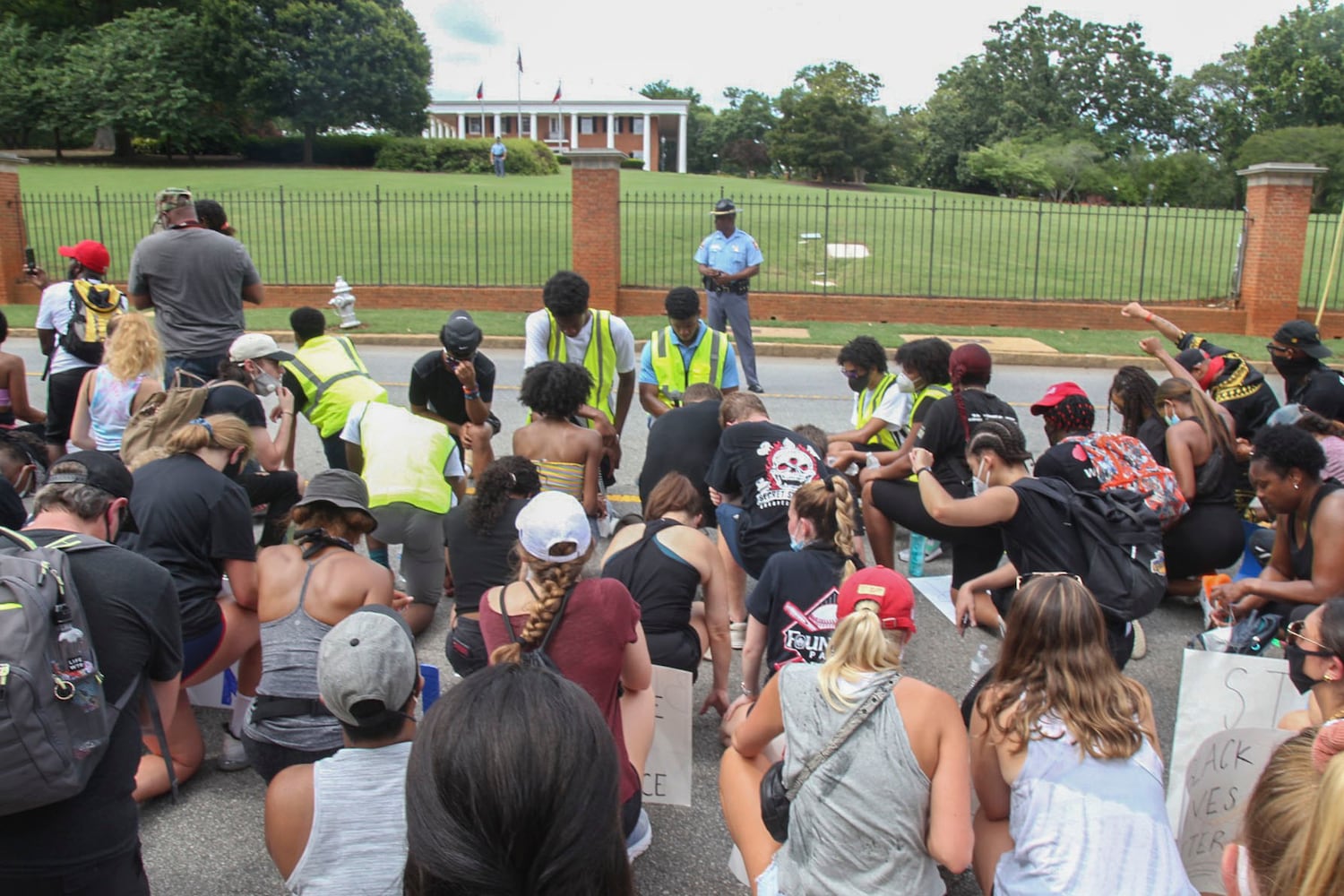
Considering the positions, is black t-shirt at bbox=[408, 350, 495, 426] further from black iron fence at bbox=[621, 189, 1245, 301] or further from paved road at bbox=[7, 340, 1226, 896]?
black iron fence at bbox=[621, 189, 1245, 301]

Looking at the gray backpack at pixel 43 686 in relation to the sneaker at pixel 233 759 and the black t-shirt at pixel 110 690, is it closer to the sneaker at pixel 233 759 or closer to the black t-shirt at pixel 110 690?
the black t-shirt at pixel 110 690

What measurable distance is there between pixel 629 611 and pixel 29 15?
6157cm

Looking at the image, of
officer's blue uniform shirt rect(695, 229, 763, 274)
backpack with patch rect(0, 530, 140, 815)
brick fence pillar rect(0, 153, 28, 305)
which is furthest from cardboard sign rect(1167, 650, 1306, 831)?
brick fence pillar rect(0, 153, 28, 305)

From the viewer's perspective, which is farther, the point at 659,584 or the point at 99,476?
the point at 659,584

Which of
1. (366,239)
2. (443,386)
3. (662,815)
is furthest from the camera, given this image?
(366,239)

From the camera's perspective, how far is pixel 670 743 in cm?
403

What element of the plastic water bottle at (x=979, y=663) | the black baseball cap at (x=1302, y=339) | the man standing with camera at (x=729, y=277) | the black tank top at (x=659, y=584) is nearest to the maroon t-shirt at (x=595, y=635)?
the black tank top at (x=659, y=584)

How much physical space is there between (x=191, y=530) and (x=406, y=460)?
1477 mm

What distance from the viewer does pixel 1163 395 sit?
232 inches

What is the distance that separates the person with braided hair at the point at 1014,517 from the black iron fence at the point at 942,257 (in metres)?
15.8

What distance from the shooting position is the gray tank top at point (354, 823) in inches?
105

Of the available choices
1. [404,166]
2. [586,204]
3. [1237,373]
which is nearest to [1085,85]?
[404,166]

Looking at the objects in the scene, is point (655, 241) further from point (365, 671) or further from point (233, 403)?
point (365, 671)

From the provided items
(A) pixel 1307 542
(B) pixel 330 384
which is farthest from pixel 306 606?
(A) pixel 1307 542
